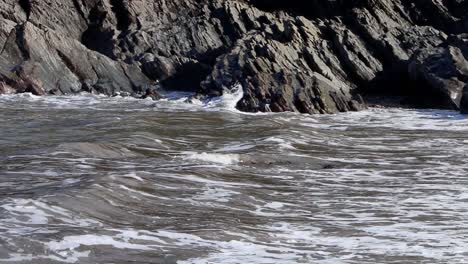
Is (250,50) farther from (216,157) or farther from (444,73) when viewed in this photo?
(216,157)

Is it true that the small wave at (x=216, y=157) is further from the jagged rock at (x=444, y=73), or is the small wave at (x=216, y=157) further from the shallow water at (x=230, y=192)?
the jagged rock at (x=444, y=73)

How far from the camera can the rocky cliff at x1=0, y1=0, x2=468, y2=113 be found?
87.2 ft

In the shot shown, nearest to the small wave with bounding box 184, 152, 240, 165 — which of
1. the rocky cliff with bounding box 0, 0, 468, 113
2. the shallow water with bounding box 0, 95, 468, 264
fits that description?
the shallow water with bounding box 0, 95, 468, 264

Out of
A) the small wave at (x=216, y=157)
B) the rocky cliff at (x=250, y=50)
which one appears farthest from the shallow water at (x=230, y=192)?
the rocky cliff at (x=250, y=50)

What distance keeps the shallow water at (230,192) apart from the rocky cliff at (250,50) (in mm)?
4617

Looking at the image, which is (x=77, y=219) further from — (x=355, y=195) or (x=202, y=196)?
(x=355, y=195)

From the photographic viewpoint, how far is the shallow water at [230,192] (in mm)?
10242

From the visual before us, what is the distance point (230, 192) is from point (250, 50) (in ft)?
48.1

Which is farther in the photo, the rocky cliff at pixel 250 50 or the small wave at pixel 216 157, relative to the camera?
the rocky cliff at pixel 250 50

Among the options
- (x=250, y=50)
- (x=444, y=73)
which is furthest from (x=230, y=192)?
(x=444, y=73)

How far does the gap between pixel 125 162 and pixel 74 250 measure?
5.84 m

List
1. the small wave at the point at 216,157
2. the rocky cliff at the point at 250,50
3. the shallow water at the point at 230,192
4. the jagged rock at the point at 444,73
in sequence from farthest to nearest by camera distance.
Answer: the rocky cliff at the point at 250,50
the jagged rock at the point at 444,73
the small wave at the point at 216,157
the shallow water at the point at 230,192

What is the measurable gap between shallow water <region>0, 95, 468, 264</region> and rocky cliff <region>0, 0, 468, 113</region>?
462 cm

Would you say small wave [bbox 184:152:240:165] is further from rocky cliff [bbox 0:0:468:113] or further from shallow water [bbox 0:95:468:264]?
rocky cliff [bbox 0:0:468:113]
